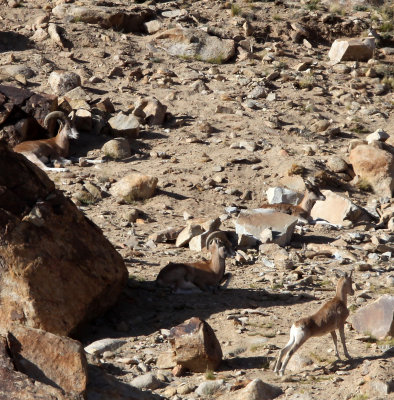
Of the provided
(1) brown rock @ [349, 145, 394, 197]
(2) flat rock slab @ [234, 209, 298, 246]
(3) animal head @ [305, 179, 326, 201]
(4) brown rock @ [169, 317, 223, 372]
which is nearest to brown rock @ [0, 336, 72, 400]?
(4) brown rock @ [169, 317, 223, 372]

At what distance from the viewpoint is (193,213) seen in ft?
39.8

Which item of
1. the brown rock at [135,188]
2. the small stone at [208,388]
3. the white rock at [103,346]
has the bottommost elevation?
the brown rock at [135,188]

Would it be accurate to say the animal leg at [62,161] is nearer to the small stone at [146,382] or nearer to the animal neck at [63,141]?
the animal neck at [63,141]

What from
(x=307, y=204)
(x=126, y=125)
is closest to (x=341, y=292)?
(x=307, y=204)

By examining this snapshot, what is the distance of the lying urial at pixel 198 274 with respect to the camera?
361 inches

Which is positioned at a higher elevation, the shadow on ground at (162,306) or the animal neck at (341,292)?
the animal neck at (341,292)

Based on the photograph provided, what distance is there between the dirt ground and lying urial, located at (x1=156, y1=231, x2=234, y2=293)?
0.58 ft

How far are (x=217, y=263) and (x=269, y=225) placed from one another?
1.85 metres

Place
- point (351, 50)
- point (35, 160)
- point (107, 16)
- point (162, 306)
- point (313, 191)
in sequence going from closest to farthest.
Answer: point (162, 306), point (313, 191), point (35, 160), point (107, 16), point (351, 50)

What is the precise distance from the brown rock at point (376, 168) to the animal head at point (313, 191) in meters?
1.26

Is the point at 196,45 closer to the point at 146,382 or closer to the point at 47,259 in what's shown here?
the point at 47,259

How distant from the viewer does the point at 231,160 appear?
45.0 ft

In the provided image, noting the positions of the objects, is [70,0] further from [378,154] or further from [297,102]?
[378,154]

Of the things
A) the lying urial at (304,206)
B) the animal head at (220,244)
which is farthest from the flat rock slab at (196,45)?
the animal head at (220,244)
